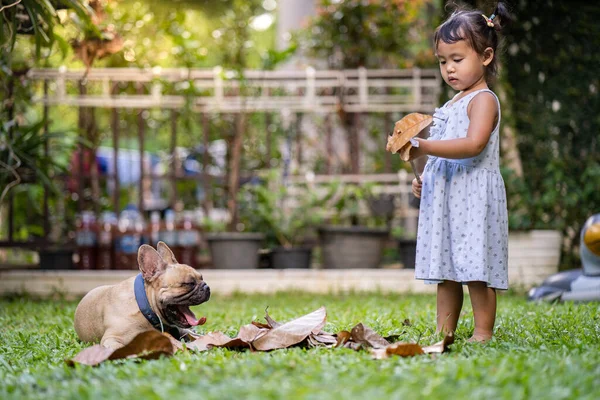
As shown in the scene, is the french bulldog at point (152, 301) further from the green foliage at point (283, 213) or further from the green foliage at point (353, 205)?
the green foliage at point (353, 205)

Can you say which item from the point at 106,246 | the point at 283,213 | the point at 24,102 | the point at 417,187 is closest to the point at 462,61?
the point at 417,187

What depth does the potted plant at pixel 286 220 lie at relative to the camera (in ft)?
23.9

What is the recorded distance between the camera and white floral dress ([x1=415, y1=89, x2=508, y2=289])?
10.8 ft

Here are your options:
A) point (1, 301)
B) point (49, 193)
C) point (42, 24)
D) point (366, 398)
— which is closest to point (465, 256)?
point (366, 398)

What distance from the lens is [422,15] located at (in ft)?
38.6

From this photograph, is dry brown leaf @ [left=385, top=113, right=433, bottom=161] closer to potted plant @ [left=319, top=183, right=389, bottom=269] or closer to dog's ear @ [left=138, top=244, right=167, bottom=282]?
dog's ear @ [left=138, top=244, right=167, bottom=282]

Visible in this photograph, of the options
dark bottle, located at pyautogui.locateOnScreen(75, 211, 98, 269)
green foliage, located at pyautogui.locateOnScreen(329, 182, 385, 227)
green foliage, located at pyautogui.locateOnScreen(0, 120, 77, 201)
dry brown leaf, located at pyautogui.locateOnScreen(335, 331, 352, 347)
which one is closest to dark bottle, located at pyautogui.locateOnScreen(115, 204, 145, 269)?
dark bottle, located at pyautogui.locateOnScreen(75, 211, 98, 269)

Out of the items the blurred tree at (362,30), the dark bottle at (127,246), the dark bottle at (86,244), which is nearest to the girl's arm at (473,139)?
the dark bottle at (127,246)

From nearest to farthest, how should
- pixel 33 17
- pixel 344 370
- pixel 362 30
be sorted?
pixel 344 370 < pixel 33 17 < pixel 362 30

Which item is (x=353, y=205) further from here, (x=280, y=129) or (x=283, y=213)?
(x=280, y=129)

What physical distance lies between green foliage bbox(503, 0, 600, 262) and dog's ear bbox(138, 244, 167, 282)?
435cm

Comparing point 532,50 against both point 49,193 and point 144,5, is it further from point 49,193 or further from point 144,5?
point 49,193

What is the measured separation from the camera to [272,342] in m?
3.17

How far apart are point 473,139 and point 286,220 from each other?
13.9 feet
